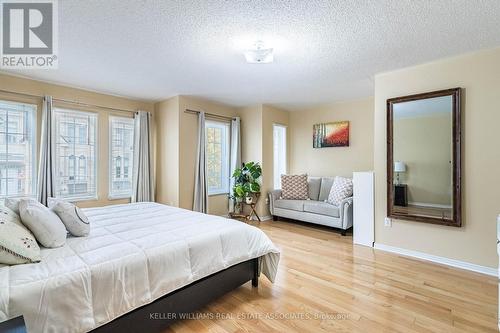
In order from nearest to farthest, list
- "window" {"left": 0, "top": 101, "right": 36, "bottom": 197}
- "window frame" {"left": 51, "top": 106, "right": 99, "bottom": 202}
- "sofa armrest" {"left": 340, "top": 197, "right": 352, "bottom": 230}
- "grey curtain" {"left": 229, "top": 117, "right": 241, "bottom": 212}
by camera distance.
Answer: "window" {"left": 0, "top": 101, "right": 36, "bottom": 197} < "window frame" {"left": 51, "top": 106, "right": 99, "bottom": 202} < "sofa armrest" {"left": 340, "top": 197, "right": 352, "bottom": 230} < "grey curtain" {"left": 229, "top": 117, "right": 241, "bottom": 212}

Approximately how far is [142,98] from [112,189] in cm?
180

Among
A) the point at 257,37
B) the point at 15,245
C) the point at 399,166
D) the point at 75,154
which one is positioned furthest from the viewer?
the point at 75,154

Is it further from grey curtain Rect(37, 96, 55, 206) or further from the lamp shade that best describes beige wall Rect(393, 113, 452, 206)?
grey curtain Rect(37, 96, 55, 206)

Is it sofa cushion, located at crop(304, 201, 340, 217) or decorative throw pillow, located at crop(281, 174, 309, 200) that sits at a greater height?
decorative throw pillow, located at crop(281, 174, 309, 200)

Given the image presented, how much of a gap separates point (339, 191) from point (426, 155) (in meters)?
1.57

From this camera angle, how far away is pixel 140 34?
2.36 metres

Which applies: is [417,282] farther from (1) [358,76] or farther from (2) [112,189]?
(2) [112,189]

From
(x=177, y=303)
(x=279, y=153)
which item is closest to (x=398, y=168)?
(x=279, y=153)

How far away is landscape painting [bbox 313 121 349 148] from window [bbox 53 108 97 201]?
14.4 feet

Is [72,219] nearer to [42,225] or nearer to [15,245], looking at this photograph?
[42,225]

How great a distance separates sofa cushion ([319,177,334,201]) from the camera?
5001 mm

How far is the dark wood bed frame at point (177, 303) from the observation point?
4.77 ft

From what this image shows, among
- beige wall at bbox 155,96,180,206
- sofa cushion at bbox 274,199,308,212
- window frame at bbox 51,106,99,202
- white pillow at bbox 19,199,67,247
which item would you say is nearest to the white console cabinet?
sofa cushion at bbox 274,199,308,212

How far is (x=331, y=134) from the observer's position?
17.4ft
